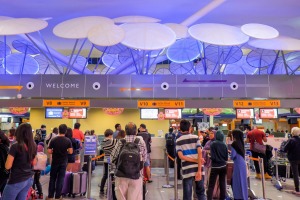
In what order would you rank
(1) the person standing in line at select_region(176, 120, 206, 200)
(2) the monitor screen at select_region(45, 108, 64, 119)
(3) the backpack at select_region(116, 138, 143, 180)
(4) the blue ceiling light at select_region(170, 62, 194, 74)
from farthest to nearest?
(4) the blue ceiling light at select_region(170, 62, 194, 74) → (2) the monitor screen at select_region(45, 108, 64, 119) → (1) the person standing in line at select_region(176, 120, 206, 200) → (3) the backpack at select_region(116, 138, 143, 180)

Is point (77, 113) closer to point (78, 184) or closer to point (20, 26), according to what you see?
point (20, 26)

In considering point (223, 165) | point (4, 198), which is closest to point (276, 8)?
point (223, 165)

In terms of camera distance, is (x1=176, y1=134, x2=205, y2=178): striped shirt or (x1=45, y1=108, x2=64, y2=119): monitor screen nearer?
(x1=176, y1=134, x2=205, y2=178): striped shirt

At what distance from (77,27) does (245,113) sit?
27.6ft

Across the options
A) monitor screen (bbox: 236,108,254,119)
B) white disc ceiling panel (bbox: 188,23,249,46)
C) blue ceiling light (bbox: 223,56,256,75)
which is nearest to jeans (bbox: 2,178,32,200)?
white disc ceiling panel (bbox: 188,23,249,46)

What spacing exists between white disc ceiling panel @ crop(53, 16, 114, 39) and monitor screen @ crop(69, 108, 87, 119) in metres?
4.76

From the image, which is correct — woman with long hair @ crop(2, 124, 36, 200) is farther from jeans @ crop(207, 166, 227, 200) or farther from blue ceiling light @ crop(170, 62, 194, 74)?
blue ceiling light @ crop(170, 62, 194, 74)

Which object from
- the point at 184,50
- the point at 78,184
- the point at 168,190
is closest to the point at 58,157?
the point at 78,184

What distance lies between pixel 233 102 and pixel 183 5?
4.68 m

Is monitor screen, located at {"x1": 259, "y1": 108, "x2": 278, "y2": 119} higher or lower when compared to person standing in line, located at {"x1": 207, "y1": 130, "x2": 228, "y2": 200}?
higher

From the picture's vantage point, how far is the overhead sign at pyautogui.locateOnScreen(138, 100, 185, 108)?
12.4 metres

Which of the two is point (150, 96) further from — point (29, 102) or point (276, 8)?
point (276, 8)

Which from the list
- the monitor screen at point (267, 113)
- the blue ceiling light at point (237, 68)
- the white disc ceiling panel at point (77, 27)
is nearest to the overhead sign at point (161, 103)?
the white disc ceiling panel at point (77, 27)

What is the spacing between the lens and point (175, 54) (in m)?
13.1
